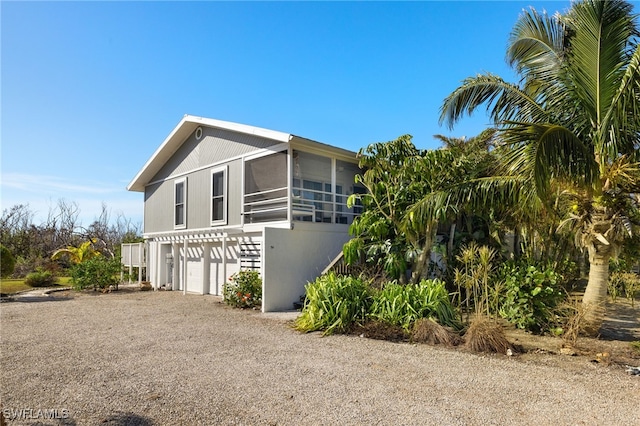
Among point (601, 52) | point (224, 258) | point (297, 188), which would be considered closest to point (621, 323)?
point (601, 52)

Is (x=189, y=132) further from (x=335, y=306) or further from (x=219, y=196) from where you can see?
(x=335, y=306)

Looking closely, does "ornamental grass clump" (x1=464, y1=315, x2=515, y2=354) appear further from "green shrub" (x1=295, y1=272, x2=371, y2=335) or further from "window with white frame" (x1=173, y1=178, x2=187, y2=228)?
"window with white frame" (x1=173, y1=178, x2=187, y2=228)

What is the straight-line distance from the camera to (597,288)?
7.24m

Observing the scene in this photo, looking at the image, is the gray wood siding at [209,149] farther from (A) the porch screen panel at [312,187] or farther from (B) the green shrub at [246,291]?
(B) the green shrub at [246,291]

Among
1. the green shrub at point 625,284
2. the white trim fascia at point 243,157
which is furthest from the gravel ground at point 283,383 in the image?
the green shrub at point 625,284

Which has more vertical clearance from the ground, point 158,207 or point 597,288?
point 158,207

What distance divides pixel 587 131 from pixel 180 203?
48.5ft

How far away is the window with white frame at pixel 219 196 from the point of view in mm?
14531

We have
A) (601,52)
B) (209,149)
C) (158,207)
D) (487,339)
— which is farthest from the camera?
(158,207)

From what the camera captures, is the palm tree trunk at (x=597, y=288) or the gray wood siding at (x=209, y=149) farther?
the gray wood siding at (x=209, y=149)

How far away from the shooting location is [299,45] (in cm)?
1162

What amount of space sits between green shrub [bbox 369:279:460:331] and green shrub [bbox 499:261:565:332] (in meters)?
1.23

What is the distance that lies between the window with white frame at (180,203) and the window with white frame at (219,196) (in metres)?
2.26

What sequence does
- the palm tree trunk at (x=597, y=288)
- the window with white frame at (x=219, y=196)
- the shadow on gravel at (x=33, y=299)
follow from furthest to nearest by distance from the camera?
the window with white frame at (x=219, y=196) < the shadow on gravel at (x=33, y=299) < the palm tree trunk at (x=597, y=288)
